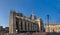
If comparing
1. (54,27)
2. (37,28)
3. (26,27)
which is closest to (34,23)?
(37,28)

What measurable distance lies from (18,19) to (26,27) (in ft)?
27.1

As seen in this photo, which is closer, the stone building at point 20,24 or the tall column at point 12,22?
the tall column at point 12,22

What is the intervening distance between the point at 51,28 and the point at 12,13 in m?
21.1

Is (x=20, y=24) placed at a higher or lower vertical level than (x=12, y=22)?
lower

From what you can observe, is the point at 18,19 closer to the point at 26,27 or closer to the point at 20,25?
the point at 20,25

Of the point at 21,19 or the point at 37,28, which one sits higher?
the point at 21,19

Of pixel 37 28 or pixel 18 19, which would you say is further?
pixel 37 28

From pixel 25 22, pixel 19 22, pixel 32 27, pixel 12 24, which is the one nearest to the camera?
pixel 12 24

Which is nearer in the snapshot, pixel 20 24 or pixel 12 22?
pixel 12 22

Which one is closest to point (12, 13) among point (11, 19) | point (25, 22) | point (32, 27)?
point (11, 19)

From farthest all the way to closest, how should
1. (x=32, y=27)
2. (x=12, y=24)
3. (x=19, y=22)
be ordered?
(x=32, y=27) < (x=19, y=22) < (x=12, y=24)

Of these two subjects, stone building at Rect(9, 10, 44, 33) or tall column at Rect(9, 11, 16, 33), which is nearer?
tall column at Rect(9, 11, 16, 33)

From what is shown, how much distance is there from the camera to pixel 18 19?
72625 mm

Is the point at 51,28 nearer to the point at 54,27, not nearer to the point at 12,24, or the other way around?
the point at 54,27
